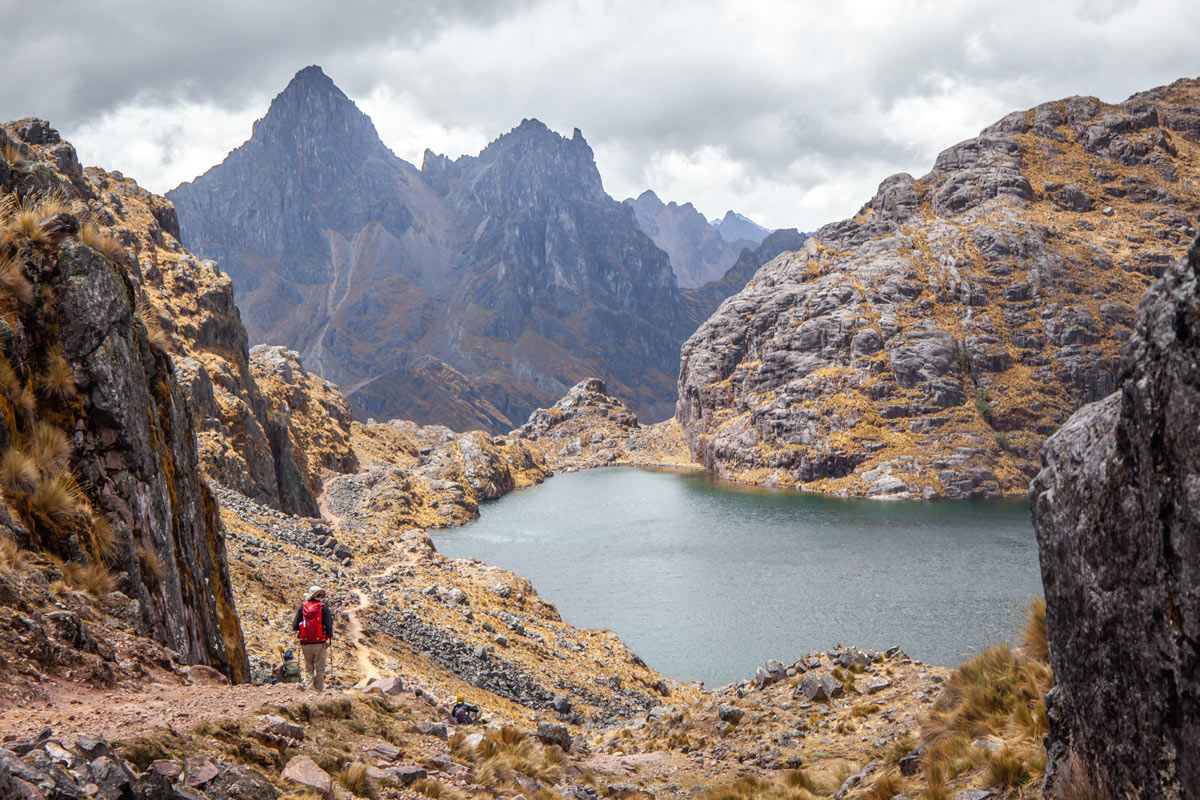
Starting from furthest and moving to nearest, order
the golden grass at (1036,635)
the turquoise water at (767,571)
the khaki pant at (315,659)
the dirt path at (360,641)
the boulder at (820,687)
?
the turquoise water at (767,571) → the dirt path at (360,641) → the boulder at (820,687) → the khaki pant at (315,659) → the golden grass at (1036,635)

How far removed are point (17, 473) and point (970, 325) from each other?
6902 inches

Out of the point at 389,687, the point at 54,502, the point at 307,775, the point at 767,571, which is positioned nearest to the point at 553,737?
the point at 389,687

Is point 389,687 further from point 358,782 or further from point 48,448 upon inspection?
point 48,448

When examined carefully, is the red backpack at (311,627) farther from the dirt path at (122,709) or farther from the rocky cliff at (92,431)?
the dirt path at (122,709)

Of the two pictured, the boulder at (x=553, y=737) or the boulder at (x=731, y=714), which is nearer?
the boulder at (x=553, y=737)

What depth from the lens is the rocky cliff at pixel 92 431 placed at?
12.6 m

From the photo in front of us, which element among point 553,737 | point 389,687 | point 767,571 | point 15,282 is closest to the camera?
point 15,282

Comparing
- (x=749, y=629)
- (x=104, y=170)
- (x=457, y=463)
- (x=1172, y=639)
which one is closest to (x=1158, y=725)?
(x=1172, y=639)

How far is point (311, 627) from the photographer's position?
17594mm

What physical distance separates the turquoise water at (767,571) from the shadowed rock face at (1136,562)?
1750 cm

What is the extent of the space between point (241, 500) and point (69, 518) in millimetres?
43670

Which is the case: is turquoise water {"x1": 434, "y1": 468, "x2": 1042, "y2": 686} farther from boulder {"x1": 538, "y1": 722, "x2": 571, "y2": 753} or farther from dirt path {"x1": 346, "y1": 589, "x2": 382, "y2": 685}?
dirt path {"x1": 346, "y1": 589, "x2": 382, "y2": 685}

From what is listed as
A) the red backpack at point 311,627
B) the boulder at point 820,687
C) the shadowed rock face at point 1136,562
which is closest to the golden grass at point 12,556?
the red backpack at point 311,627

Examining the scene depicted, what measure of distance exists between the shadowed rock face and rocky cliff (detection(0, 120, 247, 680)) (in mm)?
13955
